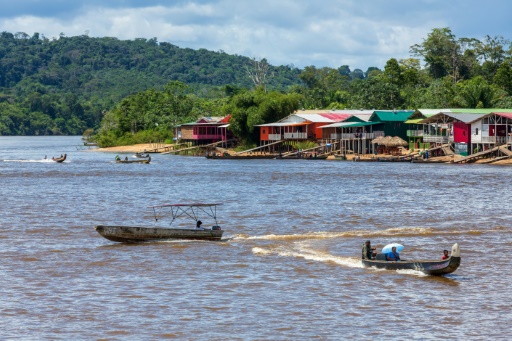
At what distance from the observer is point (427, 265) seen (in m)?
25.9

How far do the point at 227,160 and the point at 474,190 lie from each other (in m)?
53.4

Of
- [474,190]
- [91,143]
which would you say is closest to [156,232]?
[474,190]

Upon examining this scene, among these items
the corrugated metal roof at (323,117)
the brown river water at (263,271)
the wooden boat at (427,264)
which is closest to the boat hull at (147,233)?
the brown river water at (263,271)

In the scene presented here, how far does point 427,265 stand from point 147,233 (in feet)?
38.3

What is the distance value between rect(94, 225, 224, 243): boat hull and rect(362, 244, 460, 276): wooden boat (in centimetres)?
813

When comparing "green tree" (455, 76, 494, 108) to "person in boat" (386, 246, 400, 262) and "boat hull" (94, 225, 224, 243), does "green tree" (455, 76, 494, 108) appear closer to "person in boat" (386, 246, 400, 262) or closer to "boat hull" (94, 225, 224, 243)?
"boat hull" (94, 225, 224, 243)

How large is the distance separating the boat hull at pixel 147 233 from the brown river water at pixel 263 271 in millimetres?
414

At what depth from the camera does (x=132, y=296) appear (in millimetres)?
24031

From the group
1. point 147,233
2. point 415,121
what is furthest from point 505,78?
point 147,233

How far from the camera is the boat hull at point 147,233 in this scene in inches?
1270

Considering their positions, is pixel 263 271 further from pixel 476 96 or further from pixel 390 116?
pixel 476 96

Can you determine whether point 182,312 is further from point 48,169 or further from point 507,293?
point 48,169

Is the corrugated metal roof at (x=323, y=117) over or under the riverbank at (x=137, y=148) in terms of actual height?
over

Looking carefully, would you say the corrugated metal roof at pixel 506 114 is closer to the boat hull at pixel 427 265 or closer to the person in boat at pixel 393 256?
the person in boat at pixel 393 256
